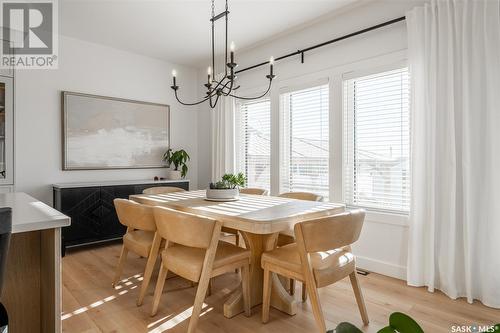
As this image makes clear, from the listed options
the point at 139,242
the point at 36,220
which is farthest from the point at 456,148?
the point at 36,220

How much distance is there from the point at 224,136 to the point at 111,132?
157 centimetres

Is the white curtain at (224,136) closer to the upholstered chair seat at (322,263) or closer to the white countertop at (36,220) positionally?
the upholstered chair seat at (322,263)

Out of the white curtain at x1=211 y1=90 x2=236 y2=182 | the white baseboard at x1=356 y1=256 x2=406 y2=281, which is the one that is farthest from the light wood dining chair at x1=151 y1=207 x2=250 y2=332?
the white curtain at x1=211 y1=90 x2=236 y2=182

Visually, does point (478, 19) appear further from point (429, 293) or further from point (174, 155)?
point (174, 155)

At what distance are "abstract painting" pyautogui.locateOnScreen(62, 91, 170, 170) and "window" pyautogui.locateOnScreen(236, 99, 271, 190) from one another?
3.96 feet

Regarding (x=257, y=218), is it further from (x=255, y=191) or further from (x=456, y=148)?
(x=456, y=148)

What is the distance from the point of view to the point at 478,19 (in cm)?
238

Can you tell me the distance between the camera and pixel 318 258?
1.96 metres

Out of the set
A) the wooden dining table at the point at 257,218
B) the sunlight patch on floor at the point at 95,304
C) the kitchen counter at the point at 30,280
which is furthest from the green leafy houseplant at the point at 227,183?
the kitchen counter at the point at 30,280

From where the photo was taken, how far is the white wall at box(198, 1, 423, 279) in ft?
9.54

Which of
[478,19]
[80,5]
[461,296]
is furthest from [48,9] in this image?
[461,296]

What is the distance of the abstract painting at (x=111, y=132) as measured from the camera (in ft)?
12.8

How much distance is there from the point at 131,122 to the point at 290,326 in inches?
140

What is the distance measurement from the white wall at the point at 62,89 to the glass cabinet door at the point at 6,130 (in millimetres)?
85
